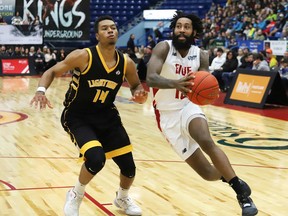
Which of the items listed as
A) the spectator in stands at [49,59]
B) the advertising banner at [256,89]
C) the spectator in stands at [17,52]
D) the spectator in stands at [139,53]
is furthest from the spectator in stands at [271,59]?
the spectator in stands at [17,52]

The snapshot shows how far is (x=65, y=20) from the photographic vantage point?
25859 mm

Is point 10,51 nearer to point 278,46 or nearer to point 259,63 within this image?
point 278,46

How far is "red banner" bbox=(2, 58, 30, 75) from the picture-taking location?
70.9 ft

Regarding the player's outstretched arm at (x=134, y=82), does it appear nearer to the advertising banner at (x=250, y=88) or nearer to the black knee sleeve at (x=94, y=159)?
the black knee sleeve at (x=94, y=159)

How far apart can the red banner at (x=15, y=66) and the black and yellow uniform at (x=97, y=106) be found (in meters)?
17.6

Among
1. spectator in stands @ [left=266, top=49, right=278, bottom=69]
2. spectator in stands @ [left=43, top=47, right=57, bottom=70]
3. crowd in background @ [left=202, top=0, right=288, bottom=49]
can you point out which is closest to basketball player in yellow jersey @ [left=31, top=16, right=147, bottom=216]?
spectator in stands @ [left=266, top=49, right=278, bottom=69]

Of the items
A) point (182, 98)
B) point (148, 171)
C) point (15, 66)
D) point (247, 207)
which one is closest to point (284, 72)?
point (148, 171)

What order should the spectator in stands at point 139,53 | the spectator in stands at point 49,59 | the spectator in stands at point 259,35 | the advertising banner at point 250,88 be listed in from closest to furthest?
the advertising banner at point 250,88
the spectator in stands at point 259,35
the spectator in stands at point 139,53
the spectator in stands at point 49,59

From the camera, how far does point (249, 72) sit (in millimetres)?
13383

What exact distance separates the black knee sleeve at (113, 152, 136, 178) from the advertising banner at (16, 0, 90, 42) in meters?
21.4

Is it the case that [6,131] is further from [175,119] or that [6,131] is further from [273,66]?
[273,66]

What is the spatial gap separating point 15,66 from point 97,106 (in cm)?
1797

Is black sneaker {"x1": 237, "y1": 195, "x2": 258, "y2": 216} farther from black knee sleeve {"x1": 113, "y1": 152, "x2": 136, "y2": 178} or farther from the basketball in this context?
black knee sleeve {"x1": 113, "y1": 152, "x2": 136, "y2": 178}

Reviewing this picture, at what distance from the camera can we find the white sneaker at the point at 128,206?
4785 millimetres
